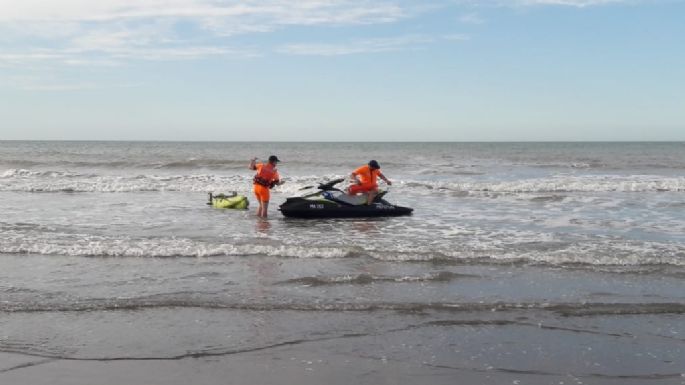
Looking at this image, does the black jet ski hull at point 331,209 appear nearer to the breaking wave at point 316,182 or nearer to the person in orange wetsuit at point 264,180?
the person in orange wetsuit at point 264,180

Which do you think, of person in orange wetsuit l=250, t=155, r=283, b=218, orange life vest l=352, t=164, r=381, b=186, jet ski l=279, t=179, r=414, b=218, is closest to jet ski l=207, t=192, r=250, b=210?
person in orange wetsuit l=250, t=155, r=283, b=218

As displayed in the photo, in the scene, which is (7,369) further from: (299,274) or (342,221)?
(342,221)

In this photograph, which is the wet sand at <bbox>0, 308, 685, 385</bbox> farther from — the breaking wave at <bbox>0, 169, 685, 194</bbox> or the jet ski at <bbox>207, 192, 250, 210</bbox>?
the breaking wave at <bbox>0, 169, 685, 194</bbox>

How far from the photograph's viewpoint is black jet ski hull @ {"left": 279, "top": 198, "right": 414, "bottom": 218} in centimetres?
1467

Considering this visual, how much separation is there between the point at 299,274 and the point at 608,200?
13820mm

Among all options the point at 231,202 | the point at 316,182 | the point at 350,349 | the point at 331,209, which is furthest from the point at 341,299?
the point at 316,182

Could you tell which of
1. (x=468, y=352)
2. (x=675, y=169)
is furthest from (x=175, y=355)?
(x=675, y=169)

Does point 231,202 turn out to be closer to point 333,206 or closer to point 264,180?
point 264,180

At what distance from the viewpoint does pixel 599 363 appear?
5.32 meters

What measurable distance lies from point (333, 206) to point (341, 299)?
770cm

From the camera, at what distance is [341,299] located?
7.28 metres

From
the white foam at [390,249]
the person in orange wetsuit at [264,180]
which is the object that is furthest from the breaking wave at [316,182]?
the white foam at [390,249]

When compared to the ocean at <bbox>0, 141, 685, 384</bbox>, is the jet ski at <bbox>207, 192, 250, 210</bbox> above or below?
above

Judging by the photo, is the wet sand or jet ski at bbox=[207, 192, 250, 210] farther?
jet ski at bbox=[207, 192, 250, 210]
